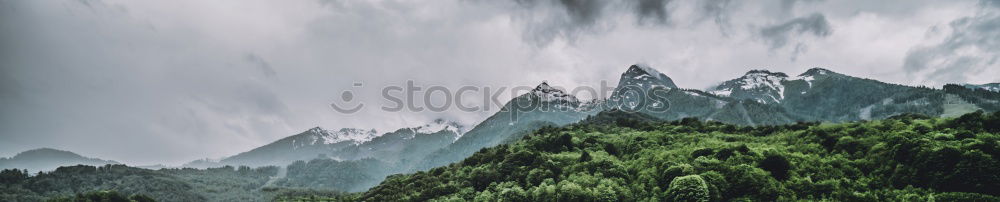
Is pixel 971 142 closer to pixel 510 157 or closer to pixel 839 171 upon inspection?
pixel 839 171

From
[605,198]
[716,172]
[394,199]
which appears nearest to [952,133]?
[716,172]

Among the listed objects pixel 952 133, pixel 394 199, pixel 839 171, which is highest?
pixel 952 133

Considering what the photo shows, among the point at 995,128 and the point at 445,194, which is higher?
the point at 995,128

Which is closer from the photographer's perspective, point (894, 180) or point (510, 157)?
point (894, 180)

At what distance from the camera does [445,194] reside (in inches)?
3519

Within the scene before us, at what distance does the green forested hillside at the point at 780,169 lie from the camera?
46688 mm

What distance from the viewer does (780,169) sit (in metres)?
57.8

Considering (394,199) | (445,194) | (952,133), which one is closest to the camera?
(952,133)

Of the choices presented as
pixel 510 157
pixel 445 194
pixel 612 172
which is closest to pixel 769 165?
pixel 612 172

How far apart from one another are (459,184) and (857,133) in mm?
60953

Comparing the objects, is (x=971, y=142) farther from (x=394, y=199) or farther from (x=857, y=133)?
(x=394, y=199)

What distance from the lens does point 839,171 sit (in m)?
54.8

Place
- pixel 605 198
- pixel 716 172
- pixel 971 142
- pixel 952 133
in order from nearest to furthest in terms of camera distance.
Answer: pixel 971 142 → pixel 952 133 → pixel 716 172 → pixel 605 198

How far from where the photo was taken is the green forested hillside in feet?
153
